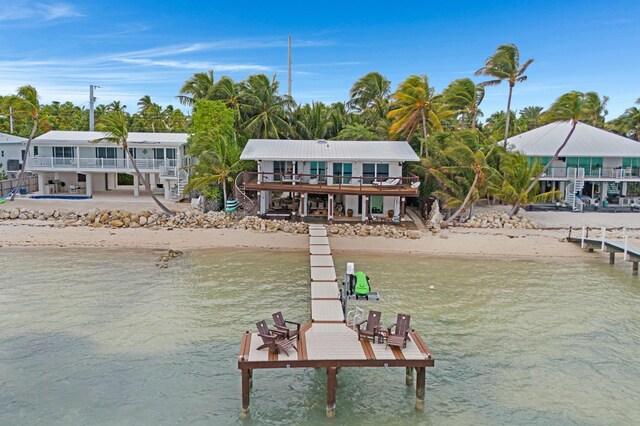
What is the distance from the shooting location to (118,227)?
98.5ft

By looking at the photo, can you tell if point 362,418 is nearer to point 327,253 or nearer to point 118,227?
point 327,253

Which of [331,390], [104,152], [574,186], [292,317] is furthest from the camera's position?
[104,152]

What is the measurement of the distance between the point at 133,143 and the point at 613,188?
3474 cm

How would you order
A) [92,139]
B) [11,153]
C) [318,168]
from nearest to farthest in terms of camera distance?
[318,168], [92,139], [11,153]

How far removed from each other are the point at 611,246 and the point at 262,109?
85.2 ft

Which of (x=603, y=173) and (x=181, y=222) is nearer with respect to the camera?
(x=181, y=222)

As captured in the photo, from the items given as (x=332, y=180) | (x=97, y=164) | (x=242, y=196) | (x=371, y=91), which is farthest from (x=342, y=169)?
(x=97, y=164)

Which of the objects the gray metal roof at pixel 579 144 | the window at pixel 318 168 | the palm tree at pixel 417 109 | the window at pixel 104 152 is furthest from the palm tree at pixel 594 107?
the window at pixel 104 152

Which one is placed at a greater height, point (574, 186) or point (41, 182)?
point (574, 186)

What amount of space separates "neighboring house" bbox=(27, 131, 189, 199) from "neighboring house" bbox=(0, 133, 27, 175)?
23.9 ft

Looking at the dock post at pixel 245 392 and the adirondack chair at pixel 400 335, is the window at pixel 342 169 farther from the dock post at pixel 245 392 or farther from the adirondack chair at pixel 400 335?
the dock post at pixel 245 392

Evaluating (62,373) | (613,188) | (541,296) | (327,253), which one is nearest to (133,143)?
(327,253)

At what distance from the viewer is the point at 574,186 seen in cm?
3575

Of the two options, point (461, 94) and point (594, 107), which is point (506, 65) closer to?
point (461, 94)
